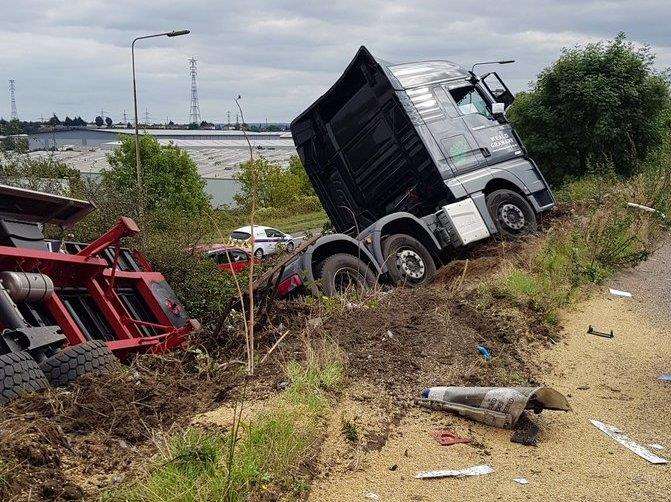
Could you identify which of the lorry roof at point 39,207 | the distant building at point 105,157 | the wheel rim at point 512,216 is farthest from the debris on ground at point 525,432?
the distant building at point 105,157

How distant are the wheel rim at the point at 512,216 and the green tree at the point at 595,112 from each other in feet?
A: 26.2

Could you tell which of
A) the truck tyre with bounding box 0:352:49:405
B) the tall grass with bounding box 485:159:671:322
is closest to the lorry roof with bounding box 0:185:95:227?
the truck tyre with bounding box 0:352:49:405

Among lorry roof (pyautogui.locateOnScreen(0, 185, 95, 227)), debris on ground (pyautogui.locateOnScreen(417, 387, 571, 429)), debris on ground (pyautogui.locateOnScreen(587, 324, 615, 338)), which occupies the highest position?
lorry roof (pyautogui.locateOnScreen(0, 185, 95, 227))

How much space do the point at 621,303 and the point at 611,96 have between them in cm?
1184

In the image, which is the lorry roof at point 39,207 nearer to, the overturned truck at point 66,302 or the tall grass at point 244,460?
the overturned truck at point 66,302

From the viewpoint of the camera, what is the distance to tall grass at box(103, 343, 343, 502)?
3461 millimetres

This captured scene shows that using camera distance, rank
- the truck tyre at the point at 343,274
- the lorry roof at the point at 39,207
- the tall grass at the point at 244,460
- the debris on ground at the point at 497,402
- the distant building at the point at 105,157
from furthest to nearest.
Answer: the distant building at the point at 105,157, the truck tyre at the point at 343,274, the lorry roof at the point at 39,207, the debris on ground at the point at 497,402, the tall grass at the point at 244,460

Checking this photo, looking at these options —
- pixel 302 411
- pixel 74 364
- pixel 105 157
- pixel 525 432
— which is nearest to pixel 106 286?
pixel 74 364

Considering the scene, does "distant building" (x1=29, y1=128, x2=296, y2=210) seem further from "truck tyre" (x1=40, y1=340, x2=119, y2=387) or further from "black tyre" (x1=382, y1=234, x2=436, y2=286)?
"truck tyre" (x1=40, y1=340, x2=119, y2=387)

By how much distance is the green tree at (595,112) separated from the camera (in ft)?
61.4

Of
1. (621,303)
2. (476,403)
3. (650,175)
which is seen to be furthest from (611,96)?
(476,403)

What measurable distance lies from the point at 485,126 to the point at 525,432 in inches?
276

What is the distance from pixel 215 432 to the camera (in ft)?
13.8

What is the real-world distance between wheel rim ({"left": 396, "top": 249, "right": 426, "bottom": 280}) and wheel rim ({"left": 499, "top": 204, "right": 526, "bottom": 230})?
1.88 metres
